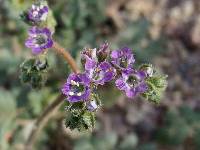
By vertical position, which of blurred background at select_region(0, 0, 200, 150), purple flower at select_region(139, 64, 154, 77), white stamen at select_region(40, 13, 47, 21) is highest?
blurred background at select_region(0, 0, 200, 150)

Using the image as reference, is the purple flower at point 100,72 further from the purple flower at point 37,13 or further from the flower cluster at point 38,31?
the purple flower at point 37,13

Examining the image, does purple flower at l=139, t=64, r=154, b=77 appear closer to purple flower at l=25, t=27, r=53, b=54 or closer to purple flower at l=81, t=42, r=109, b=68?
purple flower at l=81, t=42, r=109, b=68

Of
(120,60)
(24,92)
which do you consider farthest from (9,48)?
(120,60)

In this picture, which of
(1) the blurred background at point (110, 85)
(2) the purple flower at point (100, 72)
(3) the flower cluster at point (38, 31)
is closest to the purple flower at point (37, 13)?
(3) the flower cluster at point (38, 31)

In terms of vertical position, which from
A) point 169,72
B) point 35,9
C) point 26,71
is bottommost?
point 26,71

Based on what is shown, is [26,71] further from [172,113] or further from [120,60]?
[172,113]

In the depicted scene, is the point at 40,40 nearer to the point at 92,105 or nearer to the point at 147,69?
the point at 92,105

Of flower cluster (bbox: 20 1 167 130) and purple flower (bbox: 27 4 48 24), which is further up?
purple flower (bbox: 27 4 48 24)

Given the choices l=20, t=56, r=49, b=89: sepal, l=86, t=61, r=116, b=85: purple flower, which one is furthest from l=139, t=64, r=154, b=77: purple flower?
l=20, t=56, r=49, b=89: sepal
